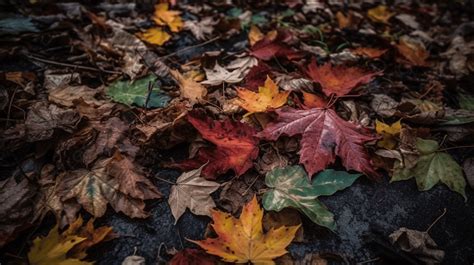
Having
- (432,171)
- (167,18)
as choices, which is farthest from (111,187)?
(167,18)

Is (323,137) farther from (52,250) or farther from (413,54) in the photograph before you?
(413,54)

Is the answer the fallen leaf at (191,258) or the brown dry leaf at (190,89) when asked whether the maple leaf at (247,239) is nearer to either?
the fallen leaf at (191,258)

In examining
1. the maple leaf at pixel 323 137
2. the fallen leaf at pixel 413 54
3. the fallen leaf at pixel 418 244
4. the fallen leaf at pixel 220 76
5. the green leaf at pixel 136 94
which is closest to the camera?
the fallen leaf at pixel 418 244

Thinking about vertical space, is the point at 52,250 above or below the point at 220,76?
below

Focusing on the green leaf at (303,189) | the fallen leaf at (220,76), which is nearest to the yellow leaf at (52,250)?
the green leaf at (303,189)

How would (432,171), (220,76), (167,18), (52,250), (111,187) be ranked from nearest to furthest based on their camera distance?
(52,250) < (111,187) < (432,171) < (220,76) < (167,18)

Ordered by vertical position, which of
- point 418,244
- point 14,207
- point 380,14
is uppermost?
point 380,14

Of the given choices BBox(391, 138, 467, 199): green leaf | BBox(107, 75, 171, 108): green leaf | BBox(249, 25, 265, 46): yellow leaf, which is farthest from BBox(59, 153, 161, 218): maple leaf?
BBox(249, 25, 265, 46): yellow leaf
